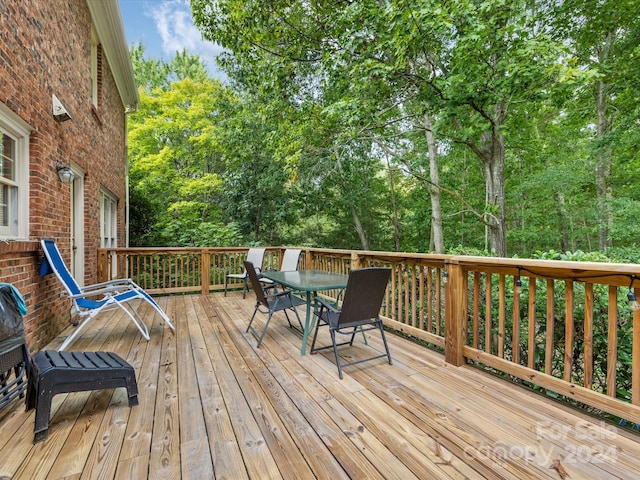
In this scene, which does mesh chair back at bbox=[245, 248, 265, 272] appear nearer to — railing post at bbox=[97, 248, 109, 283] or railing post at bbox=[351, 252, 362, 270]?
railing post at bbox=[351, 252, 362, 270]

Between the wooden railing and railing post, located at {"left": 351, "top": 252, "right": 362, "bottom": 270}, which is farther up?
railing post, located at {"left": 351, "top": 252, "right": 362, "bottom": 270}

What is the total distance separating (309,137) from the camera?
7.60m

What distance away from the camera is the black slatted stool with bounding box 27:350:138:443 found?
1713 millimetres

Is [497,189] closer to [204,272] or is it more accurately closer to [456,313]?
[456,313]

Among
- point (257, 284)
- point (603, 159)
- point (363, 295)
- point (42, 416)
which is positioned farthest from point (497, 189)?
point (42, 416)

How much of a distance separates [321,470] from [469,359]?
1.82 metres

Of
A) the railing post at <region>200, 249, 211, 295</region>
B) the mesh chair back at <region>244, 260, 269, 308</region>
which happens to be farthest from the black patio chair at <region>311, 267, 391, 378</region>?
the railing post at <region>200, 249, 211, 295</region>

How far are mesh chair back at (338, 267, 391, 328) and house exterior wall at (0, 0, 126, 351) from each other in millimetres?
2667

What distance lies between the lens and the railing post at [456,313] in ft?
8.87

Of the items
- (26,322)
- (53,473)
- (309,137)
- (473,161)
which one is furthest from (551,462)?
(473,161)

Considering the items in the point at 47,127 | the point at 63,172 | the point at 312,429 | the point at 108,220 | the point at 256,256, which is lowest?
the point at 312,429

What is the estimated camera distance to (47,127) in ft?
10.3

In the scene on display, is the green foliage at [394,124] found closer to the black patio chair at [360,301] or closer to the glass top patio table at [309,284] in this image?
the glass top patio table at [309,284]

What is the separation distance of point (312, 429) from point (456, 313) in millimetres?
1607
